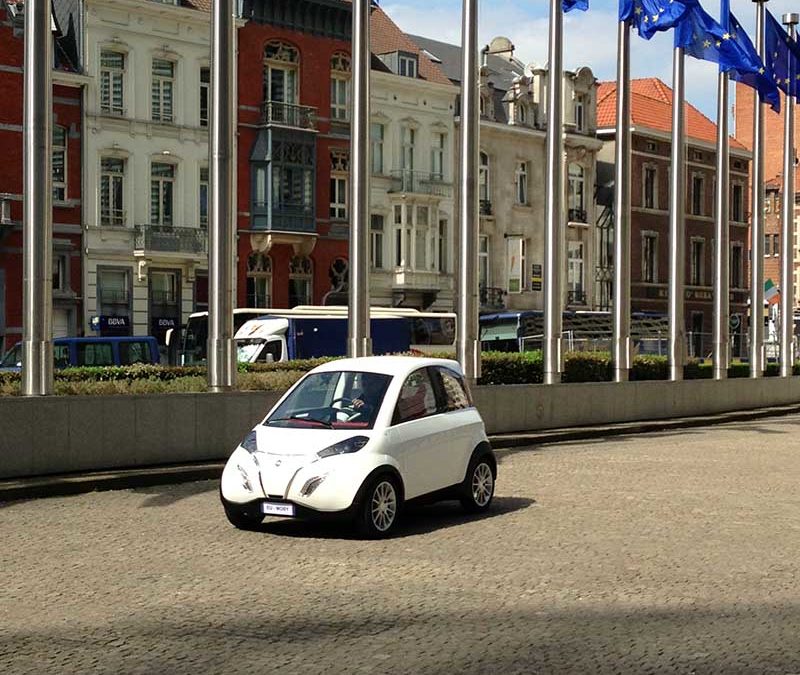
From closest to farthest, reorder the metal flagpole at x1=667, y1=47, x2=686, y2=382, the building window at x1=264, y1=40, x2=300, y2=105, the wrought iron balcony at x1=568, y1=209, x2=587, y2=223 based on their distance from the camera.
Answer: the metal flagpole at x1=667, y1=47, x2=686, y2=382 → the building window at x1=264, y1=40, x2=300, y2=105 → the wrought iron balcony at x1=568, y1=209, x2=587, y2=223

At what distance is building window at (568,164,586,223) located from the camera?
6694 centimetres

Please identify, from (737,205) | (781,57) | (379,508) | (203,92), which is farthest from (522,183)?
(379,508)

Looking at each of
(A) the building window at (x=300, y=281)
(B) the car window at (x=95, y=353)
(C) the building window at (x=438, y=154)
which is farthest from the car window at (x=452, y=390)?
(C) the building window at (x=438, y=154)

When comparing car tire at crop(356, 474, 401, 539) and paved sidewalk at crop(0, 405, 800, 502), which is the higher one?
car tire at crop(356, 474, 401, 539)

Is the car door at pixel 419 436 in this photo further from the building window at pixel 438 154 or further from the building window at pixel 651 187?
the building window at pixel 651 187

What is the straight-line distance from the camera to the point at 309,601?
31.3ft

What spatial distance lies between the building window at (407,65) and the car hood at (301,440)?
1845 inches

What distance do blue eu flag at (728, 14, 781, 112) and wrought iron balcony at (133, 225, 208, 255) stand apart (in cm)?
2133

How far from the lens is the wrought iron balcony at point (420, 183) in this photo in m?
57.9

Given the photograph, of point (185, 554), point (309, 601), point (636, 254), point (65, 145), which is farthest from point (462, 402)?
Result: point (636, 254)

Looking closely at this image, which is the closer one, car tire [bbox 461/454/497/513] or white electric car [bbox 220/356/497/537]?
white electric car [bbox 220/356/497/537]

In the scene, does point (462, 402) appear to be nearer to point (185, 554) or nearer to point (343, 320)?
point (185, 554)

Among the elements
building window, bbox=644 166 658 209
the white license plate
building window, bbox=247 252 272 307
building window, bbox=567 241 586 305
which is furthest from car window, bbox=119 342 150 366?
building window, bbox=644 166 658 209

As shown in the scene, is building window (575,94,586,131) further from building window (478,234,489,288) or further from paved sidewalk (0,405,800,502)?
paved sidewalk (0,405,800,502)
